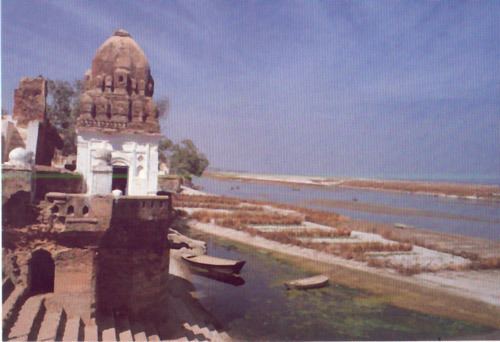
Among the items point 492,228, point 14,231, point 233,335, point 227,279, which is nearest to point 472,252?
point 492,228

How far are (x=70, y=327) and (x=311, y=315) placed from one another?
5.55 meters

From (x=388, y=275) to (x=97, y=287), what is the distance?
9.66 meters

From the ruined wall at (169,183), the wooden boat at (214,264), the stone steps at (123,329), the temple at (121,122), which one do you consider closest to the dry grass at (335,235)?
the ruined wall at (169,183)

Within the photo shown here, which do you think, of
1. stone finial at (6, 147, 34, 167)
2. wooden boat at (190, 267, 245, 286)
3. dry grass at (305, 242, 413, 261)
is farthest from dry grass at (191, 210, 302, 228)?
stone finial at (6, 147, 34, 167)

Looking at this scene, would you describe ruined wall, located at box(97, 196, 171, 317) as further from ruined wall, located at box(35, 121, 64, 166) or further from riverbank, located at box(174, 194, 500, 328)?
riverbank, located at box(174, 194, 500, 328)

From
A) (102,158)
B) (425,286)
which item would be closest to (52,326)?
(102,158)

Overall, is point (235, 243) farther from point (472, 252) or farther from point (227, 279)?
point (472, 252)

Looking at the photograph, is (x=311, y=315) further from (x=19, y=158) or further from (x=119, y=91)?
(x=119, y=91)

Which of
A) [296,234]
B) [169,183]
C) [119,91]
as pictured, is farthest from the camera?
[169,183]

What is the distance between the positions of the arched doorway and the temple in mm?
3220

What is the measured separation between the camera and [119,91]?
37.8 ft

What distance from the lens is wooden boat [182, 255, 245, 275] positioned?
1202 cm

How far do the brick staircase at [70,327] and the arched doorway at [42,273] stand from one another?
0.61 m

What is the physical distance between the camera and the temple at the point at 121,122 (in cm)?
1080
